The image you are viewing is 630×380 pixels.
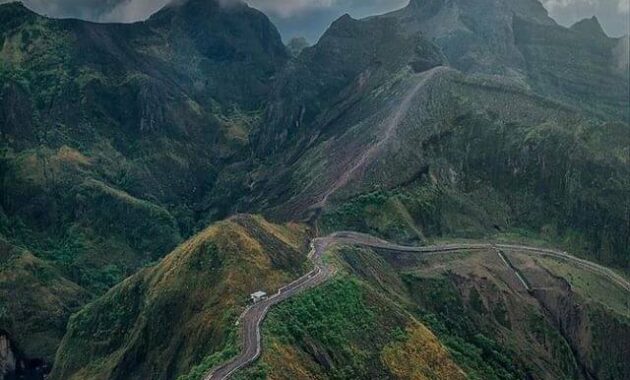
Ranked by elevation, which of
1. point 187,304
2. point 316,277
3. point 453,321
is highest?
point 187,304

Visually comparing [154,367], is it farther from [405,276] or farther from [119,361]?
[405,276]

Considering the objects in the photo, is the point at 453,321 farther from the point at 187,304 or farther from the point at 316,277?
the point at 187,304

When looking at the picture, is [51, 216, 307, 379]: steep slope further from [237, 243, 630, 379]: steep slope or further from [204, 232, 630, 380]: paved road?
[237, 243, 630, 379]: steep slope

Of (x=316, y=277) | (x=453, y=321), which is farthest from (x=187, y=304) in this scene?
(x=453, y=321)

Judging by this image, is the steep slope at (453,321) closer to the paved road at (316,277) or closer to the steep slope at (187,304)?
the paved road at (316,277)

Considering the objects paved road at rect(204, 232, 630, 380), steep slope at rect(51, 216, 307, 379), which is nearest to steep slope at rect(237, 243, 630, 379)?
paved road at rect(204, 232, 630, 380)

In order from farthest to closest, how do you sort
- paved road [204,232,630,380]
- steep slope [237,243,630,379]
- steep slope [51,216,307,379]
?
1. steep slope [51,216,307,379]
2. steep slope [237,243,630,379]
3. paved road [204,232,630,380]
